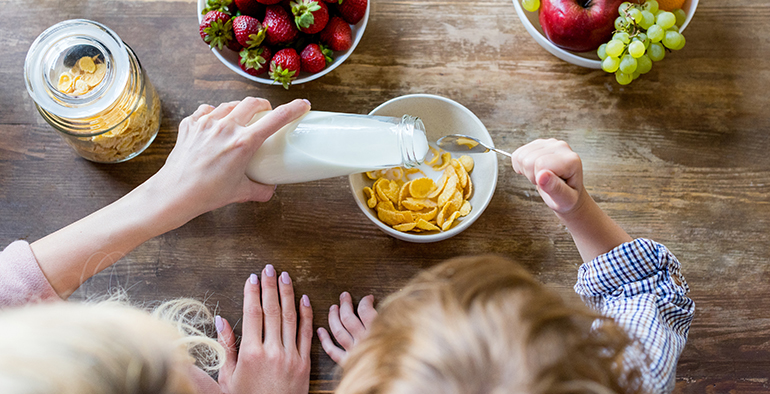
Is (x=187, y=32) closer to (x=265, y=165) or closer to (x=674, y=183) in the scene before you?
(x=265, y=165)

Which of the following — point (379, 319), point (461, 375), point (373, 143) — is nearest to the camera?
point (461, 375)

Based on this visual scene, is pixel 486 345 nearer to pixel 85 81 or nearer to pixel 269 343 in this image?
pixel 269 343

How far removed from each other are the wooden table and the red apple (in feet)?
0.24

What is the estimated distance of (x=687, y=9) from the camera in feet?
2.78

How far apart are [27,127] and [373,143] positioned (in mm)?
620

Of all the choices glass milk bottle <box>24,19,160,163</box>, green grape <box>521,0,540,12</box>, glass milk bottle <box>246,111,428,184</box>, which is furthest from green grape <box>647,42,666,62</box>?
glass milk bottle <box>24,19,160,163</box>

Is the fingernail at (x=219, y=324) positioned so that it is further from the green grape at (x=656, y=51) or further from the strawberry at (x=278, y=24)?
the green grape at (x=656, y=51)

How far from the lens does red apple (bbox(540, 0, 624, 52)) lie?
796 mm

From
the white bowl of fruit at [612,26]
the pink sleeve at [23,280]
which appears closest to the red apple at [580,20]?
the white bowl of fruit at [612,26]

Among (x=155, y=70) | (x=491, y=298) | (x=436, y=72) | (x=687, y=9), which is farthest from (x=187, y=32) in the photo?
(x=687, y=9)

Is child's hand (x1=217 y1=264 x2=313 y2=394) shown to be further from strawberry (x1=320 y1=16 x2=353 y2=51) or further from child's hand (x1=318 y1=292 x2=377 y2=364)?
strawberry (x1=320 y1=16 x2=353 y2=51)

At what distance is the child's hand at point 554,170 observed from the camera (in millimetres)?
650

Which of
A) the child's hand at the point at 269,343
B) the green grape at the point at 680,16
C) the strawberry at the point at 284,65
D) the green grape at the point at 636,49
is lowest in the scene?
the child's hand at the point at 269,343

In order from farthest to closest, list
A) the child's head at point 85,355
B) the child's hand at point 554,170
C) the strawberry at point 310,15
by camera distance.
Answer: the strawberry at point 310,15, the child's hand at point 554,170, the child's head at point 85,355
